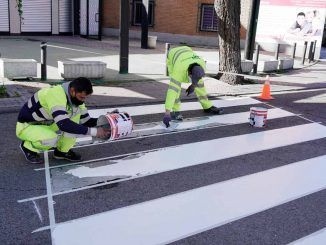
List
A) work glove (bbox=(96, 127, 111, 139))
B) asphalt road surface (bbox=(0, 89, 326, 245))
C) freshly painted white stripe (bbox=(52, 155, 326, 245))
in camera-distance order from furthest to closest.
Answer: work glove (bbox=(96, 127, 111, 139)) → asphalt road surface (bbox=(0, 89, 326, 245)) → freshly painted white stripe (bbox=(52, 155, 326, 245))

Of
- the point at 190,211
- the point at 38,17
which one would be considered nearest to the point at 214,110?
the point at 190,211

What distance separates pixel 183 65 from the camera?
7.81m

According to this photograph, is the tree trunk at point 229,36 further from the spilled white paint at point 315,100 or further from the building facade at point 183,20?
the building facade at point 183,20

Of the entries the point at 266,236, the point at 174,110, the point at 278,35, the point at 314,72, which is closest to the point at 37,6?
the point at 278,35

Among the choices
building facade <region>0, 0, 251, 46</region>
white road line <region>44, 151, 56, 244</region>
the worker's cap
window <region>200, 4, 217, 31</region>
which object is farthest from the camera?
window <region>200, 4, 217, 31</region>

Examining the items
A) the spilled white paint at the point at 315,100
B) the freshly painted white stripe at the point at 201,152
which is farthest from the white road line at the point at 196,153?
the spilled white paint at the point at 315,100

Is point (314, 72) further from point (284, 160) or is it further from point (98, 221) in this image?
point (98, 221)

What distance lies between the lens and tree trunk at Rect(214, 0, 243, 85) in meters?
12.6

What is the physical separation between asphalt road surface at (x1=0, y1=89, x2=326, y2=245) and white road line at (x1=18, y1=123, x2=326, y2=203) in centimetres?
2

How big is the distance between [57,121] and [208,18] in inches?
787

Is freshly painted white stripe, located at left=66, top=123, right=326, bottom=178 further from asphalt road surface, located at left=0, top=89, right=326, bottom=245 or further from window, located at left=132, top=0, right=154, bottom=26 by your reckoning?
window, located at left=132, top=0, right=154, bottom=26

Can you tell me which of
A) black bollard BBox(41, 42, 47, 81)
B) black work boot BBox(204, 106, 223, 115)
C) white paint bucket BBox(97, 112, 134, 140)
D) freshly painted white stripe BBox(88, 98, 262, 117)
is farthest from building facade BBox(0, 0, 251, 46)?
white paint bucket BBox(97, 112, 134, 140)

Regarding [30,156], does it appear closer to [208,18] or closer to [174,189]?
[174,189]

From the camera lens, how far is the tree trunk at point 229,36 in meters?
12.6
